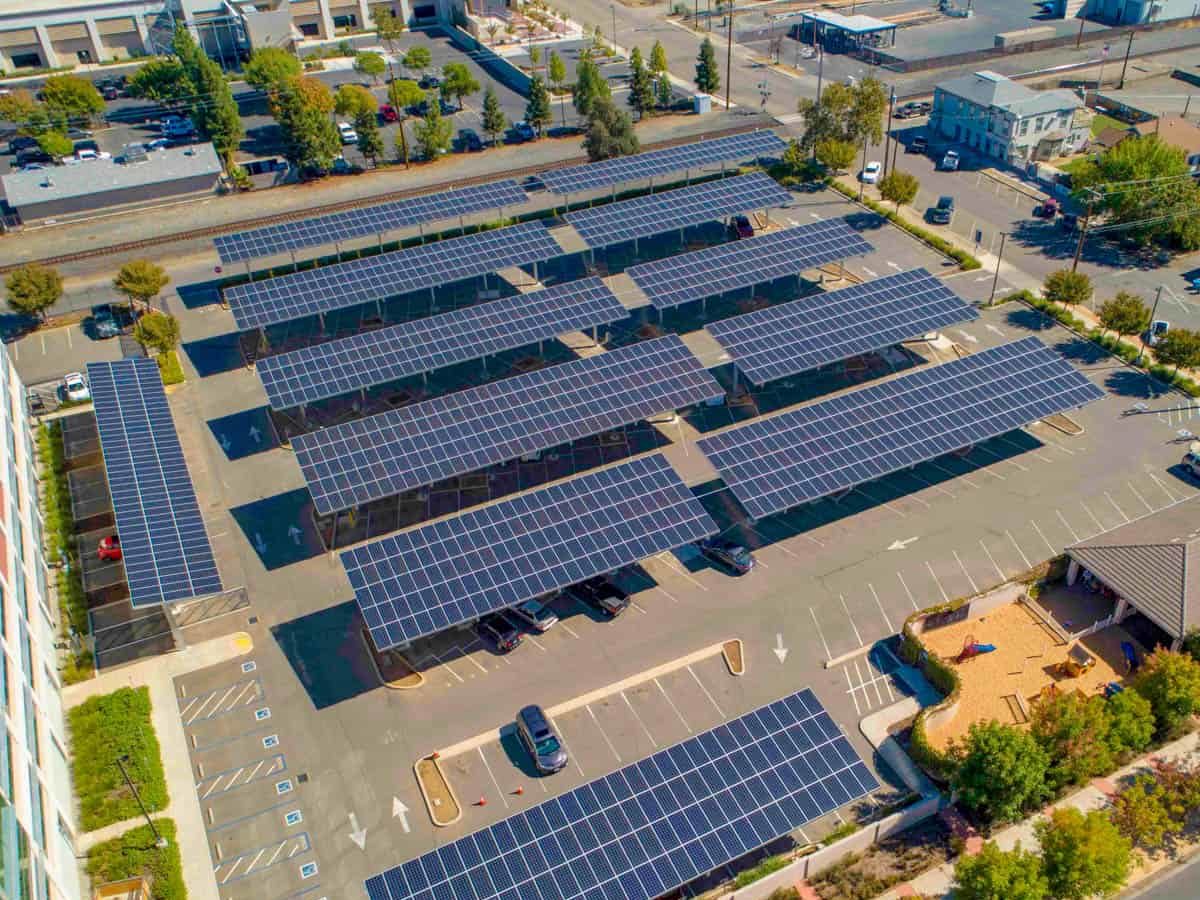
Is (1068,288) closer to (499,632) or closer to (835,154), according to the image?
(835,154)

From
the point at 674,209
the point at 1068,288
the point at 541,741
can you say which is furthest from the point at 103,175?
the point at 1068,288

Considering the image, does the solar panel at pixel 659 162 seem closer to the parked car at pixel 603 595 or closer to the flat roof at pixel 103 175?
the flat roof at pixel 103 175

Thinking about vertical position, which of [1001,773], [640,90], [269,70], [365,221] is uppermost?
[269,70]

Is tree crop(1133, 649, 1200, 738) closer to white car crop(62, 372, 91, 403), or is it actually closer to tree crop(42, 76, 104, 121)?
white car crop(62, 372, 91, 403)

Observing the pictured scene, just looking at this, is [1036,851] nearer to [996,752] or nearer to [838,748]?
[996,752]

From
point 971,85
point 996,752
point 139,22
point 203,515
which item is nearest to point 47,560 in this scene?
point 203,515

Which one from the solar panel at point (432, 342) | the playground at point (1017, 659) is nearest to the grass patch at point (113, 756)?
the solar panel at point (432, 342)
